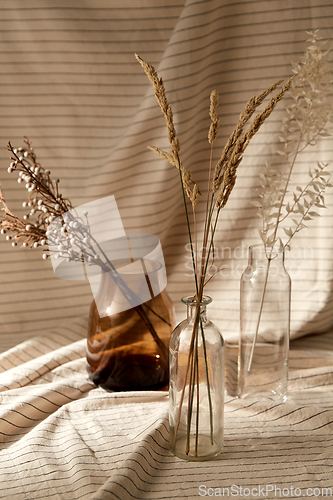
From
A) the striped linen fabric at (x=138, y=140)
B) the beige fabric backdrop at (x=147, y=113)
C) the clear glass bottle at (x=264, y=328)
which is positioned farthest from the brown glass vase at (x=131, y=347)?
the beige fabric backdrop at (x=147, y=113)

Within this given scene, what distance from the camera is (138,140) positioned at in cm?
128

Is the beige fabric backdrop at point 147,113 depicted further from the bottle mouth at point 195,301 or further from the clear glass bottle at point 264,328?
the bottle mouth at point 195,301

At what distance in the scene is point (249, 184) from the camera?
1.27 metres

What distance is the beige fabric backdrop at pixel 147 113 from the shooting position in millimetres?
1213

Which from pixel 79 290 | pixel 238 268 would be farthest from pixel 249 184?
pixel 79 290

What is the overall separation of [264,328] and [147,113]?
24.2 inches

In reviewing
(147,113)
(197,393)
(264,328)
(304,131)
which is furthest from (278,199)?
(147,113)

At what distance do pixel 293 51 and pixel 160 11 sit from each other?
1.14 feet

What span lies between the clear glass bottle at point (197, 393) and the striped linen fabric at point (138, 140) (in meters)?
0.17

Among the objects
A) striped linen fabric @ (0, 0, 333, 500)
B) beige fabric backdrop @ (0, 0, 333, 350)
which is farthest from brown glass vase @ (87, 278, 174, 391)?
beige fabric backdrop @ (0, 0, 333, 350)

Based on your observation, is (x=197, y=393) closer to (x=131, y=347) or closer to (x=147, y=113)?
(x=131, y=347)

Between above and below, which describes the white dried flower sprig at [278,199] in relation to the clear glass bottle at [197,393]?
above

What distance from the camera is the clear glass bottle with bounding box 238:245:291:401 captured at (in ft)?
3.17

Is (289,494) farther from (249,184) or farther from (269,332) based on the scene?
(249,184)
